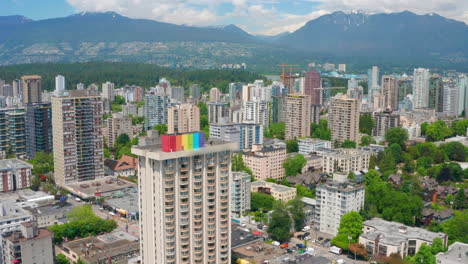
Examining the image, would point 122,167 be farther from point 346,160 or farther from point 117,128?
point 346,160

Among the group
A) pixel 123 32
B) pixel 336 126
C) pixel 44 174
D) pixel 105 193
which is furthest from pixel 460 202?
pixel 123 32

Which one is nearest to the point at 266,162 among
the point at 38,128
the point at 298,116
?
the point at 298,116

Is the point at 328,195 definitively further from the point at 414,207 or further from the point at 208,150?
the point at 208,150

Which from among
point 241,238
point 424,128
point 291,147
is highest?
point 424,128

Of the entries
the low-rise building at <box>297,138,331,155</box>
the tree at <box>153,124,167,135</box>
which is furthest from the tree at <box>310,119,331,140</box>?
the tree at <box>153,124,167,135</box>

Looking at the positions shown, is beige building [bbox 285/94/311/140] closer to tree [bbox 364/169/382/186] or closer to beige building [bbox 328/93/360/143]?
beige building [bbox 328/93/360/143]

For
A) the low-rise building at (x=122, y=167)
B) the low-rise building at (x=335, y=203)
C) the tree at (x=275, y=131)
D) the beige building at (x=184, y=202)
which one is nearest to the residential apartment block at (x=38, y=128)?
the low-rise building at (x=122, y=167)
